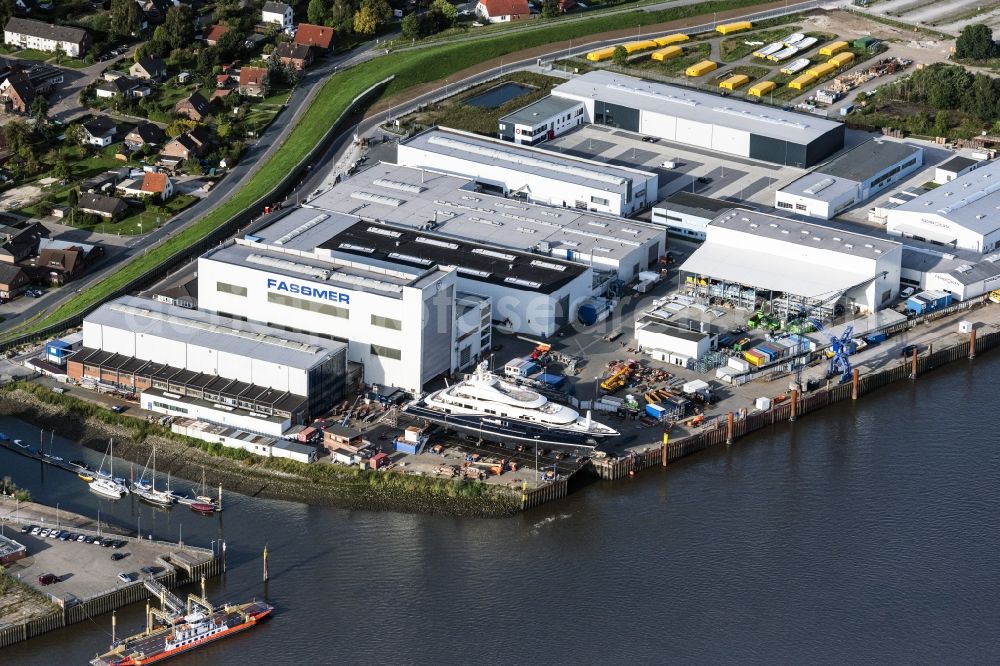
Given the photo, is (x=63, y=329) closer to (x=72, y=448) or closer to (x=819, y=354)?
(x=72, y=448)

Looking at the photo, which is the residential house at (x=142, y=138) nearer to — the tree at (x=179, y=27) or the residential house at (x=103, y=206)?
the residential house at (x=103, y=206)

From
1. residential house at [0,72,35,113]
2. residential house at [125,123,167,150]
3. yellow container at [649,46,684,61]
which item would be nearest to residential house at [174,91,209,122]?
residential house at [125,123,167,150]

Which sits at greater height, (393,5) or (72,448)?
(393,5)

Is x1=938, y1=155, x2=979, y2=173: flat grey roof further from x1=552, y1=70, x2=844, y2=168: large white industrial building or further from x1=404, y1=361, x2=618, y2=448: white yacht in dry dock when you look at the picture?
x1=404, y1=361, x2=618, y2=448: white yacht in dry dock

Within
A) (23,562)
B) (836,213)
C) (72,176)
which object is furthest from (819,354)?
(72,176)

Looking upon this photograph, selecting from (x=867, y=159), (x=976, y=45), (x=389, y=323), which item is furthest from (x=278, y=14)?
(x=389, y=323)

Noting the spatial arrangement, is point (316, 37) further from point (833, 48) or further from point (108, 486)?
point (108, 486)
